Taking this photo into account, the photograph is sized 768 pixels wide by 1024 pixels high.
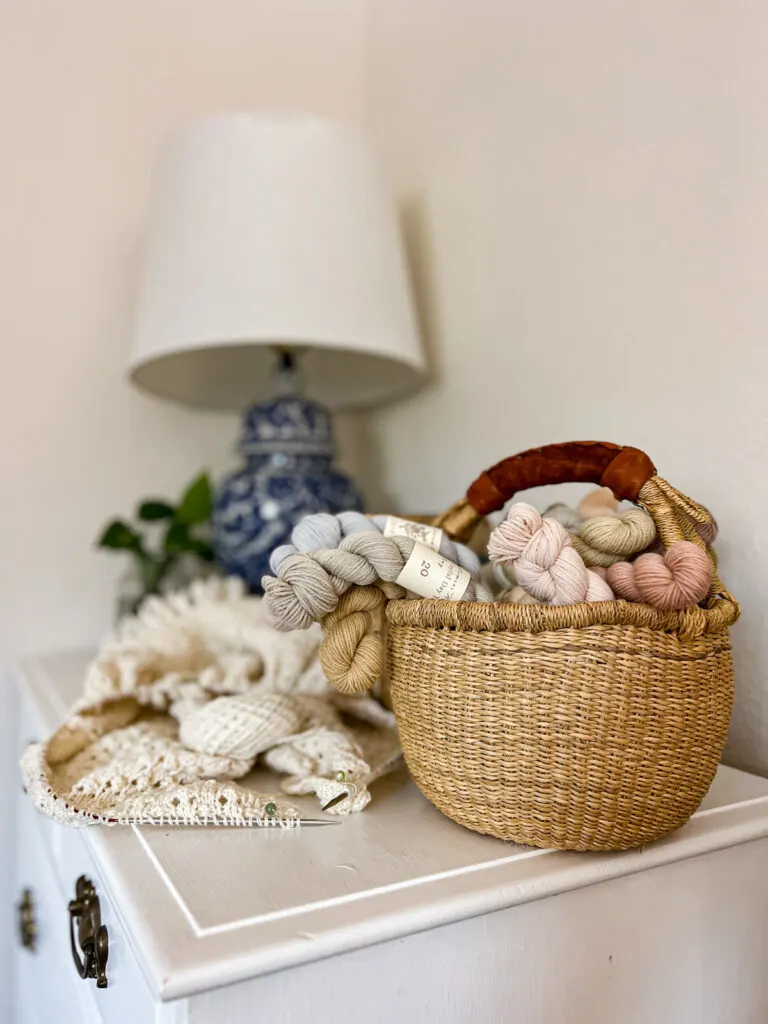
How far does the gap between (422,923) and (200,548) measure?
2.53 ft

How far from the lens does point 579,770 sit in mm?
456

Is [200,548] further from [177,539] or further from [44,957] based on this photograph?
[44,957]

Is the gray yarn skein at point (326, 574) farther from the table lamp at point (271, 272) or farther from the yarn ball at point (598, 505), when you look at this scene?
the table lamp at point (271, 272)

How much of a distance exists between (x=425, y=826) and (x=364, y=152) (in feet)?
2.68

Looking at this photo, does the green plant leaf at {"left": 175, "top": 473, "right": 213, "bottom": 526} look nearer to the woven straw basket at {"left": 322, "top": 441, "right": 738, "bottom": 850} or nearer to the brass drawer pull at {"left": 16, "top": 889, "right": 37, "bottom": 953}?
the brass drawer pull at {"left": 16, "top": 889, "right": 37, "bottom": 953}

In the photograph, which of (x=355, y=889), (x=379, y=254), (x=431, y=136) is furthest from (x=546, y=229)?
(x=355, y=889)

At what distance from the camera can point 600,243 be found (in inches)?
32.2

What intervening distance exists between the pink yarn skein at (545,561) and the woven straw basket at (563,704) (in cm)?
2

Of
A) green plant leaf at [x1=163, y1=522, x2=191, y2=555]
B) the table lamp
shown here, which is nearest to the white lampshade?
the table lamp

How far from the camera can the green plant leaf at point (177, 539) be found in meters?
1.09

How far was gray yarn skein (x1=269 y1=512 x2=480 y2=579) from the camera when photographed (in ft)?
1.68

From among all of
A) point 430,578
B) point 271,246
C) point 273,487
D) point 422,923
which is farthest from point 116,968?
point 271,246

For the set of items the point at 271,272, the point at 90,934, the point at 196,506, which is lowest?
the point at 90,934

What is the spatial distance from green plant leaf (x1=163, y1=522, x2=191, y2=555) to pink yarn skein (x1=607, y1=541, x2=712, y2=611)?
2.48ft
